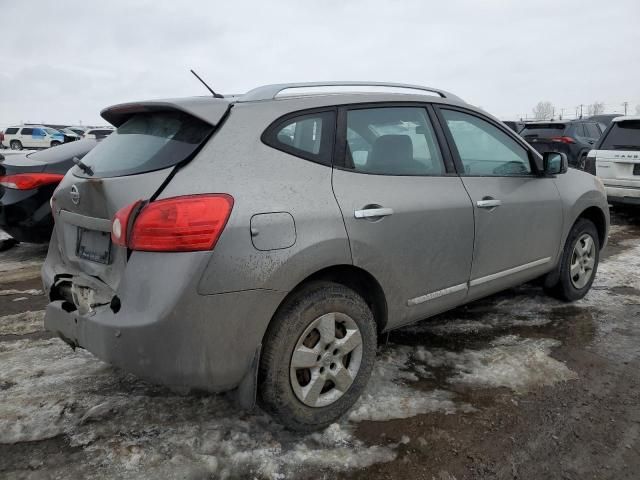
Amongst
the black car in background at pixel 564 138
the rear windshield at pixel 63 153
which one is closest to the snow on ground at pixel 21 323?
the rear windshield at pixel 63 153

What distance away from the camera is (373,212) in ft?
8.19

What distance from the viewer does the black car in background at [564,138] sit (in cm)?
1292

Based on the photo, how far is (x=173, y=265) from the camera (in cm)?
197

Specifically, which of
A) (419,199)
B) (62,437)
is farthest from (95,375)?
(419,199)

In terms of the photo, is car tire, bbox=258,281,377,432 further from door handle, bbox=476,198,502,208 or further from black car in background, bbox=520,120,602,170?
black car in background, bbox=520,120,602,170

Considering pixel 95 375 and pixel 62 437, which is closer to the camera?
pixel 62 437

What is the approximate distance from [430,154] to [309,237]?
118 cm

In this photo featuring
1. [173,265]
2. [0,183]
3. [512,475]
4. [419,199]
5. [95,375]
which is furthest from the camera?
[0,183]

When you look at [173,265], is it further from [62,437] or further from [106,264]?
[62,437]

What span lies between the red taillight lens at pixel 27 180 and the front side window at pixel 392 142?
4.02 meters

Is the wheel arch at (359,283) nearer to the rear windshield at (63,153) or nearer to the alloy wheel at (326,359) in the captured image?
the alloy wheel at (326,359)

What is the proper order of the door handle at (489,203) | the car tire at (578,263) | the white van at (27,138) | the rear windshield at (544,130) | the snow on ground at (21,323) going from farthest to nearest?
1. the white van at (27,138)
2. the rear windshield at (544,130)
3. the car tire at (578,263)
4. the snow on ground at (21,323)
5. the door handle at (489,203)

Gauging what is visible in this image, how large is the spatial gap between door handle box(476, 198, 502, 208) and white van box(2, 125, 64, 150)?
34.5 m

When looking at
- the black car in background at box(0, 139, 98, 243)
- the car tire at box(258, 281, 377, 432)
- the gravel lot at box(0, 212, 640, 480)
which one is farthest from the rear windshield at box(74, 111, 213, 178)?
the black car in background at box(0, 139, 98, 243)
